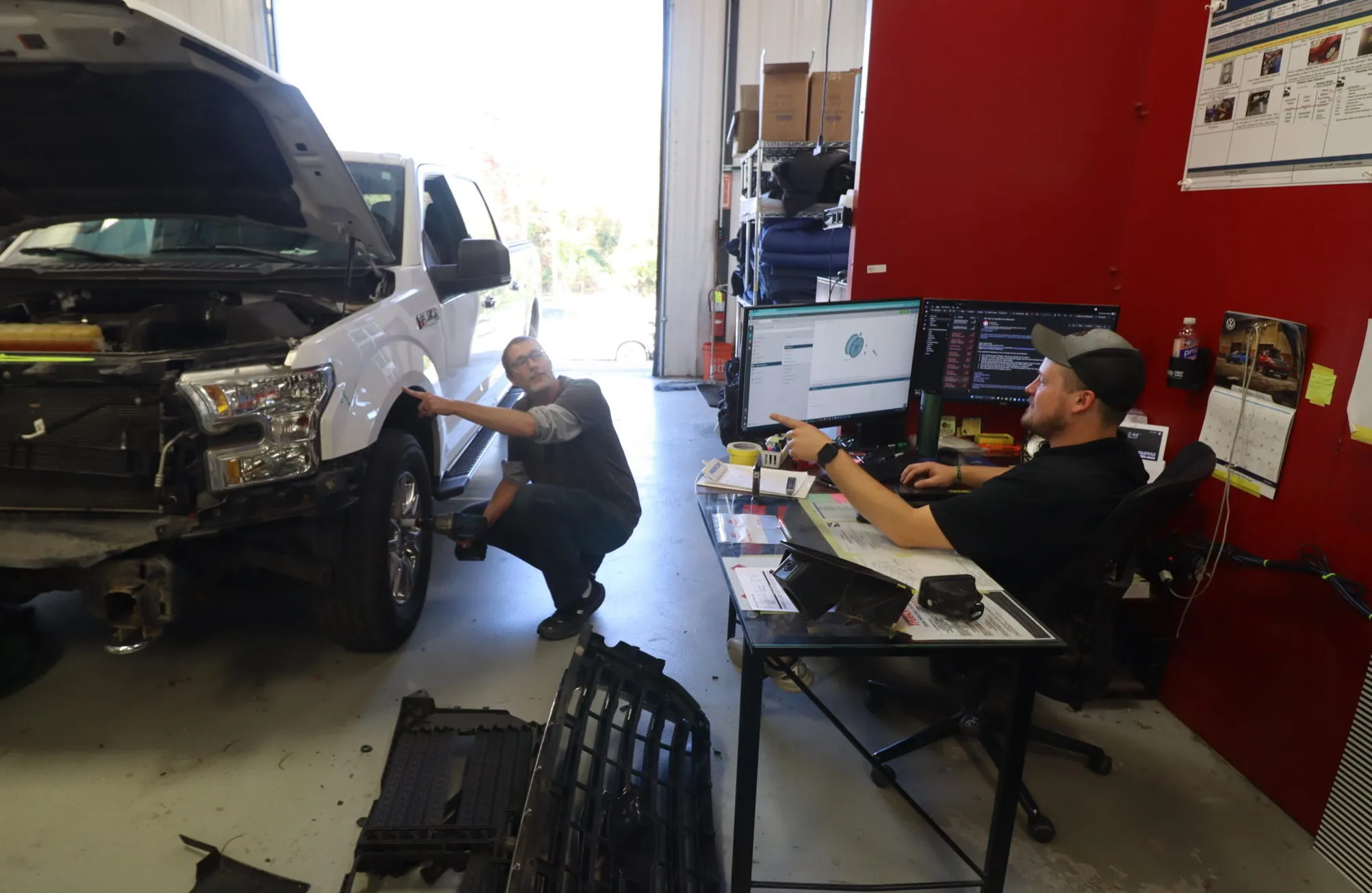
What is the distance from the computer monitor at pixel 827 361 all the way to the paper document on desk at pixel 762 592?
0.74m

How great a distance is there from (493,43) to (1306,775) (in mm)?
7467

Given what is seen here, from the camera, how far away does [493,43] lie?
698 centimetres

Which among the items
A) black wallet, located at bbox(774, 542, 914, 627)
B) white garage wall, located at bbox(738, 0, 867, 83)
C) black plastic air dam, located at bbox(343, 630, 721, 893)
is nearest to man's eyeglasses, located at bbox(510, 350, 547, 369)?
black plastic air dam, located at bbox(343, 630, 721, 893)

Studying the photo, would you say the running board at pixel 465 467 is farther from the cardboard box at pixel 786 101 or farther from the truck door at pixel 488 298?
the cardboard box at pixel 786 101

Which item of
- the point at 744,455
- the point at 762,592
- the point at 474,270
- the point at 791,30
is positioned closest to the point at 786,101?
the point at 791,30

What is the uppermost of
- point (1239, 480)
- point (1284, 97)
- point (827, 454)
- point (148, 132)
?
point (1284, 97)

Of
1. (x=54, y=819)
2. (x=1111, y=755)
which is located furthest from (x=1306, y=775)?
(x=54, y=819)

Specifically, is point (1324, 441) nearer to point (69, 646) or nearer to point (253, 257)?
point (253, 257)

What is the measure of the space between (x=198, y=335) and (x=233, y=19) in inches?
239

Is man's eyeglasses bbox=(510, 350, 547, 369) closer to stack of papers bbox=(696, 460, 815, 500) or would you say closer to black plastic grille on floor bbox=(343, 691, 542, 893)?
stack of papers bbox=(696, 460, 815, 500)

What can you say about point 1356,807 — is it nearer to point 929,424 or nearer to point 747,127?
point 929,424

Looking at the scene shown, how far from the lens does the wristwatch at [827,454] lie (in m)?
1.91

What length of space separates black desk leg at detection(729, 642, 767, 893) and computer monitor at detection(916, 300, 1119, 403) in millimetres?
1477

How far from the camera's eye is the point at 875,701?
2480 millimetres
